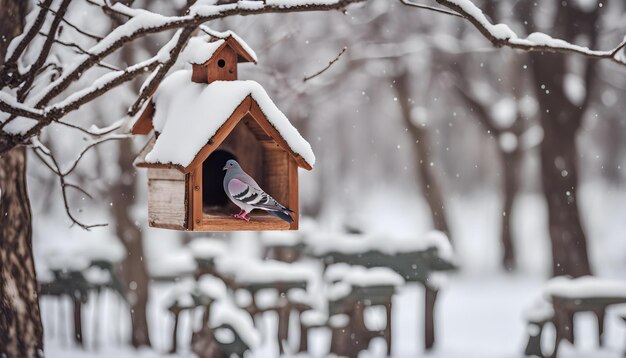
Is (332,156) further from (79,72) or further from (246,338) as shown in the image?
(79,72)

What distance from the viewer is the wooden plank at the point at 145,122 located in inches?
199

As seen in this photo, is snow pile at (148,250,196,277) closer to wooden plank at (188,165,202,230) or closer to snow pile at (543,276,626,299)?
snow pile at (543,276,626,299)

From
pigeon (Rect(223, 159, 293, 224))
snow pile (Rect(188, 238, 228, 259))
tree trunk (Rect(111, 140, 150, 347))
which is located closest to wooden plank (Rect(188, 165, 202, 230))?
pigeon (Rect(223, 159, 293, 224))

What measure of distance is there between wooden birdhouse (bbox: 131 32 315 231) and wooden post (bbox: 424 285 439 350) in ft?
20.8

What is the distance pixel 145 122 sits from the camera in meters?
5.16

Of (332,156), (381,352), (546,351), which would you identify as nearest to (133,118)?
(381,352)

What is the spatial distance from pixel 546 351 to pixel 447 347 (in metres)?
1.27

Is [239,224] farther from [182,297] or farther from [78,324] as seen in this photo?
[78,324]

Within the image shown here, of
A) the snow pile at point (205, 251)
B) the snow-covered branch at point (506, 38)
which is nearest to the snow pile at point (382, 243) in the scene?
the snow pile at point (205, 251)

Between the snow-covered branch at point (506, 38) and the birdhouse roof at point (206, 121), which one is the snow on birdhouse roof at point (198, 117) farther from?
the snow-covered branch at point (506, 38)

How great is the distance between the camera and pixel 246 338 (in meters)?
8.40

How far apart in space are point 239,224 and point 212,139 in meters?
0.51

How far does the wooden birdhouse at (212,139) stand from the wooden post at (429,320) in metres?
6.35

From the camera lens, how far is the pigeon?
450 cm
